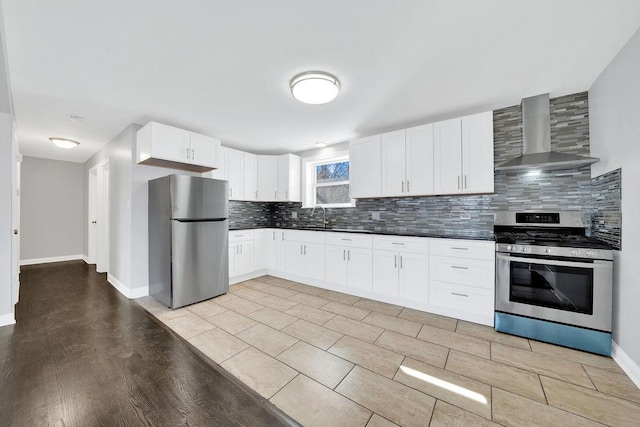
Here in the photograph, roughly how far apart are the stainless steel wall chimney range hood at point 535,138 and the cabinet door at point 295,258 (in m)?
2.90

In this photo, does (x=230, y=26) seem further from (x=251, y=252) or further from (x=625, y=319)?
(x=625, y=319)

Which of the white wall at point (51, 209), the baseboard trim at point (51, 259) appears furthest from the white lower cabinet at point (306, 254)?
the white wall at point (51, 209)

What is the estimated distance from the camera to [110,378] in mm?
1772

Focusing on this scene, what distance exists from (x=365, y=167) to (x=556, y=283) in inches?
95.3

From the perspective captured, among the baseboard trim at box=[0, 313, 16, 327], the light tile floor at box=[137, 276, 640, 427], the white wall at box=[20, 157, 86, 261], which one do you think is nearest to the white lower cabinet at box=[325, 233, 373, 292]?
the light tile floor at box=[137, 276, 640, 427]

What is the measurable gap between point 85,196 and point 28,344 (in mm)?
5142

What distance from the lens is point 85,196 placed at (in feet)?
19.7

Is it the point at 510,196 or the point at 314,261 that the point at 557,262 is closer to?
the point at 510,196

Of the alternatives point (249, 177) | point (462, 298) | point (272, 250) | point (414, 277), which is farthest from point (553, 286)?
point (249, 177)

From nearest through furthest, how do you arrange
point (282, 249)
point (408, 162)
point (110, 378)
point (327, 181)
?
point (110, 378) < point (408, 162) < point (282, 249) < point (327, 181)

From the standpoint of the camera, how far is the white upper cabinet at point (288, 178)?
4.65 metres

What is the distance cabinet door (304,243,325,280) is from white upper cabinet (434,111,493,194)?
6.19ft

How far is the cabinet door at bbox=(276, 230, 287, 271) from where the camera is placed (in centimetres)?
429

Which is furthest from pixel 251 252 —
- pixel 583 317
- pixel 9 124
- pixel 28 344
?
pixel 583 317
